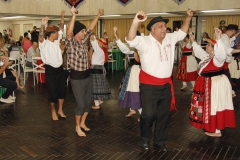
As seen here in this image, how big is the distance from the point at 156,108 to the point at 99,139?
108 centimetres

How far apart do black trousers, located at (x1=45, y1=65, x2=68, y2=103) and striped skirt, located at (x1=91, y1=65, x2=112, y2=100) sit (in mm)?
654

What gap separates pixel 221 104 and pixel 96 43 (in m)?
2.46

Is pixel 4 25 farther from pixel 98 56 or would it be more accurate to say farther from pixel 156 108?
pixel 156 108

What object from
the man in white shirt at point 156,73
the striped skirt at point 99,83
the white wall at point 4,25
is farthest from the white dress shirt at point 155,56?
the white wall at point 4,25

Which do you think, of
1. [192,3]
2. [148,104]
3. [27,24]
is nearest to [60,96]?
[148,104]

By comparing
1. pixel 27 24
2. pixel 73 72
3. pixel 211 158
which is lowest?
pixel 211 158

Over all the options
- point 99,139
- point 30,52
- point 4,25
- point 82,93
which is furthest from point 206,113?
point 4,25

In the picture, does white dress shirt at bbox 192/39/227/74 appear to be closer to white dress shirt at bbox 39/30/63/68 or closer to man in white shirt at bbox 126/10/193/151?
man in white shirt at bbox 126/10/193/151

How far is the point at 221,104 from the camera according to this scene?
4297 millimetres

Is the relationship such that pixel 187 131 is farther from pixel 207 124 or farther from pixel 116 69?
pixel 116 69

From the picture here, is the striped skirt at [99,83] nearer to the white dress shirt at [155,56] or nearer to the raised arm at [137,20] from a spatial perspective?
the white dress shirt at [155,56]

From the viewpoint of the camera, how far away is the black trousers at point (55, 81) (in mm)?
5090

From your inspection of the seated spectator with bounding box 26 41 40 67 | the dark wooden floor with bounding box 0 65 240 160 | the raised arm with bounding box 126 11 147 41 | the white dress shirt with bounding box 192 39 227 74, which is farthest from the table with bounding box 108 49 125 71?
the raised arm with bounding box 126 11 147 41

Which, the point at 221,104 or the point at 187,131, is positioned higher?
the point at 221,104
